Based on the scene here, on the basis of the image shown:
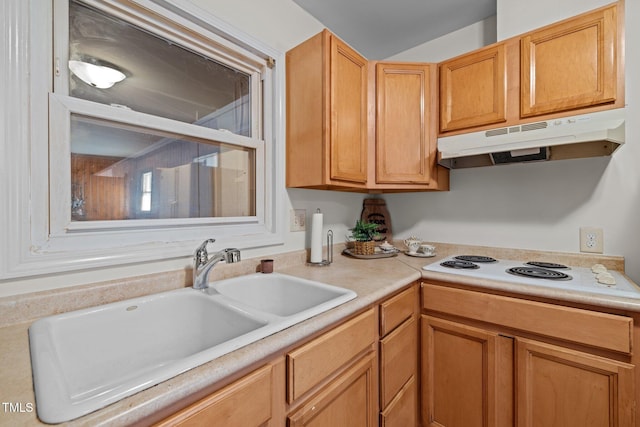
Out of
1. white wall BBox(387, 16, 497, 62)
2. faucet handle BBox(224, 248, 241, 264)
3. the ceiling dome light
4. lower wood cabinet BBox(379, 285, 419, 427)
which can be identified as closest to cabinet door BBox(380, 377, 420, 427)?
lower wood cabinet BBox(379, 285, 419, 427)

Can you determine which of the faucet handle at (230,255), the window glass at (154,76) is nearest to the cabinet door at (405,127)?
the window glass at (154,76)

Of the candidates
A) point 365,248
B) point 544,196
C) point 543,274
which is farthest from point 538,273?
point 365,248

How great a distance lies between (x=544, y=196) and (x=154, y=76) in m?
2.15

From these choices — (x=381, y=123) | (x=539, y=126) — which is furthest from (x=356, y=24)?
(x=539, y=126)

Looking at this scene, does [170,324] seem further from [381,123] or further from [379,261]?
[381,123]

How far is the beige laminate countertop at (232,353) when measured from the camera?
1.50 ft

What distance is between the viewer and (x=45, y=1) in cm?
88

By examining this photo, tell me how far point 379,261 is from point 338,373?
0.90 meters

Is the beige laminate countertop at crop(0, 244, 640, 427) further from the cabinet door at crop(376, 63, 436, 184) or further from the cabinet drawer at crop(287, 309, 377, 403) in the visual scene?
the cabinet door at crop(376, 63, 436, 184)

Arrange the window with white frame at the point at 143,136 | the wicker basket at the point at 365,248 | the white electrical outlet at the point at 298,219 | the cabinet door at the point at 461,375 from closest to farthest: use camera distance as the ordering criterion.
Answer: the window with white frame at the point at 143,136 → the cabinet door at the point at 461,375 → the white electrical outlet at the point at 298,219 → the wicker basket at the point at 365,248

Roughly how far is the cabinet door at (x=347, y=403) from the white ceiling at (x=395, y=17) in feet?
6.46

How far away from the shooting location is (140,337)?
924 millimetres

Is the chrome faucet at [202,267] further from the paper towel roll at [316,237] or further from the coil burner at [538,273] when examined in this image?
the coil burner at [538,273]

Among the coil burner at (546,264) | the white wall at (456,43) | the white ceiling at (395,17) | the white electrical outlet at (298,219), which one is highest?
the white ceiling at (395,17)
